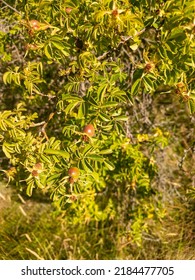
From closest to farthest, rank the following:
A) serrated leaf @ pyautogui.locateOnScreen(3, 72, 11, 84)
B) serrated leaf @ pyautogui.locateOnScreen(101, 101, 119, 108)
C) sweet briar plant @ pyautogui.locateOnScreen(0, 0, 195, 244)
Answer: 1. sweet briar plant @ pyautogui.locateOnScreen(0, 0, 195, 244)
2. serrated leaf @ pyautogui.locateOnScreen(101, 101, 119, 108)
3. serrated leaf @ pyautogui.locateOnScreen(3, 72, 11, 84)

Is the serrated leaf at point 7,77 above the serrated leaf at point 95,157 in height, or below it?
above

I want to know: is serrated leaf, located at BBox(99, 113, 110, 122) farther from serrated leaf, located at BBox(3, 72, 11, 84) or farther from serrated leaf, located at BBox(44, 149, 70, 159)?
serrated leaf, located at BBox(3, 72, 11, 84)

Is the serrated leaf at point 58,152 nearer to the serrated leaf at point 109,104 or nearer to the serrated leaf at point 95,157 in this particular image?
the serrated leaf at point 95,157

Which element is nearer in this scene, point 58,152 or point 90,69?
point 58,152

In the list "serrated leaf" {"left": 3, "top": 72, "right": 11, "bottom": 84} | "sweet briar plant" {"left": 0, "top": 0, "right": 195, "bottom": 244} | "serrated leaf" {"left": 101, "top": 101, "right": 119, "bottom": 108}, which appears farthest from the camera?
"serrated leaf" {"left": 3, "top": 72, "right": 11, "bottom": 84}

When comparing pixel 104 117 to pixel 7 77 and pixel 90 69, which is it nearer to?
pixel 90 69

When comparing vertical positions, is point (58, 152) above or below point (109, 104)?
below

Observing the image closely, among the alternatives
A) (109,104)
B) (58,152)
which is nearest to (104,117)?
(109,104)

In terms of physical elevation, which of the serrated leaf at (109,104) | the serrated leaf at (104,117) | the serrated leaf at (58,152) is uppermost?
the serrated leaf at (109,104)

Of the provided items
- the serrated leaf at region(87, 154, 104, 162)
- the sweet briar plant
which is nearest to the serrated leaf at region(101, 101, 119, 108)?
the sweet briar plant

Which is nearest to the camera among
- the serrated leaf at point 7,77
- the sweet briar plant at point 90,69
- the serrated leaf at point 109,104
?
the sweet briar plant at point 90,69

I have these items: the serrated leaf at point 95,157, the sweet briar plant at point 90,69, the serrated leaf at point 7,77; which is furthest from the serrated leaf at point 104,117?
the serrated leaf at point 7,77

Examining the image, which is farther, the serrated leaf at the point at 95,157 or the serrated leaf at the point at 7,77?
the serrated leaf at the point at 7,77
